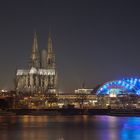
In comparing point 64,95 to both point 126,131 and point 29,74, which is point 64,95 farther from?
point 126,131

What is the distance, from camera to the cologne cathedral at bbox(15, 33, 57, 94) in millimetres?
182125

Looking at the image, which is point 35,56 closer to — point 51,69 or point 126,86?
point 51,69

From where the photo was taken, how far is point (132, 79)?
18575 cm

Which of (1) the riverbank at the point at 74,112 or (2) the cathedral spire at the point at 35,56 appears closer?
(1) the riverbank at the point at 74,112

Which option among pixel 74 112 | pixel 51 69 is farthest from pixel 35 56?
pixel 74 112

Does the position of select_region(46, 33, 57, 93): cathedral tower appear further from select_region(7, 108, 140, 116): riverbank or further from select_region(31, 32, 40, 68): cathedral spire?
select_region(7, 108, 140, 116): riverbank

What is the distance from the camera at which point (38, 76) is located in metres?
186

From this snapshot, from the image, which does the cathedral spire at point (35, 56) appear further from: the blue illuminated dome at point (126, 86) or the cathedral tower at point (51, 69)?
the blue illuminated dome at point (126, 86)

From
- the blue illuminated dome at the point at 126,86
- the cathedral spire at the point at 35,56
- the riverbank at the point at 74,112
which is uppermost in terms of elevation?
the cathedral spire at the point at 35,56

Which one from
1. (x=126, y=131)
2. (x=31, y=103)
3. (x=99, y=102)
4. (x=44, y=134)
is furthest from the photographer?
(x=99, y=102)

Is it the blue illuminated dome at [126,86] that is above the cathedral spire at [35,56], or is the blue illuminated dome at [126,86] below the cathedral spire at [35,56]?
below

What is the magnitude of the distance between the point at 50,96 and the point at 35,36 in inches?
815

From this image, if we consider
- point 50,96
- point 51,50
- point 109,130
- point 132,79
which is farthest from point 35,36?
point 109,130

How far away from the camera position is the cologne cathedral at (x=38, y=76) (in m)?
182
